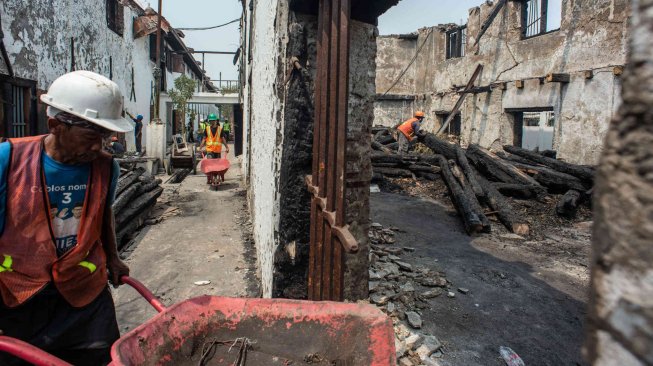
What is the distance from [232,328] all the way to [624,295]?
5.93 feet

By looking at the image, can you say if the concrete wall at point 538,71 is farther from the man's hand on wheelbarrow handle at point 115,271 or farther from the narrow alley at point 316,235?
the man's hand on wheelbarrow handle at point 115,271

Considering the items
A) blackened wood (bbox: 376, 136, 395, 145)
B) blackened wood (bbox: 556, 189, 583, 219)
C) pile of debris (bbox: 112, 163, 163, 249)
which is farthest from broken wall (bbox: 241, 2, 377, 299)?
blackened wood (bbox: 376, 136, 395, 145)

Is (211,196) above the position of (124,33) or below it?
below

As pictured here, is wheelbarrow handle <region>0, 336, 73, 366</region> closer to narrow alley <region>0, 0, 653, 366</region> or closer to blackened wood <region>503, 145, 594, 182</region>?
narrow alley <region>0, 0, 653, 366</region>

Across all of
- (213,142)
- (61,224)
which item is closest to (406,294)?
(61,224)

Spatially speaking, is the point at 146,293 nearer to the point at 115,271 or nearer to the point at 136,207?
the point at 115,271

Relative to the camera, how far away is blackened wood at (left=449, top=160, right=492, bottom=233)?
6.51 m

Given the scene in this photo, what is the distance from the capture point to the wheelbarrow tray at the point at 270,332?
1.78m

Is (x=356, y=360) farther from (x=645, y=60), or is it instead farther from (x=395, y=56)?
(x=395, y=56)

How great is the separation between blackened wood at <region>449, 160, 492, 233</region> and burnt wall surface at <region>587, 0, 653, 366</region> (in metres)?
6.35

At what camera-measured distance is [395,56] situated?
776 inches

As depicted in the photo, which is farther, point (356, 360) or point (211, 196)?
point (211, 196)

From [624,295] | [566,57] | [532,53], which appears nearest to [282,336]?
[624,295]

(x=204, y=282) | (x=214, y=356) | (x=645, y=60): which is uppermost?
(x=645, y=60)
